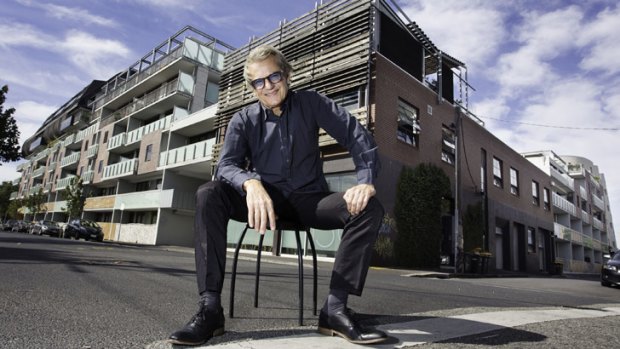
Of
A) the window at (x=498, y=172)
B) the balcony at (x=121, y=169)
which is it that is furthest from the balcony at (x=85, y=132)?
the window at (x=498, y=172)

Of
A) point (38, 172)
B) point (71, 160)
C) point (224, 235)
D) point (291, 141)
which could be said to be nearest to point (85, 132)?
point (71, 160)

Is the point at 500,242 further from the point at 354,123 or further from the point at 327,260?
the point at 354,123

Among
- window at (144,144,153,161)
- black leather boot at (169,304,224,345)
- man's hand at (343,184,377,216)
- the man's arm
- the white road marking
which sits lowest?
the white road marking

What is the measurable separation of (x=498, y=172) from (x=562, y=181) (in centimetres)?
1807

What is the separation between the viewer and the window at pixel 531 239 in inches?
1007

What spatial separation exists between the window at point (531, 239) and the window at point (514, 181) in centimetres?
312

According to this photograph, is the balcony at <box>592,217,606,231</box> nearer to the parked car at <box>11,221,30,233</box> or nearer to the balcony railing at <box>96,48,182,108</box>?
the balcony railing at <box>96,48,182,108</box>

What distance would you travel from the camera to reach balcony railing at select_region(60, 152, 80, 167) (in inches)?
1630

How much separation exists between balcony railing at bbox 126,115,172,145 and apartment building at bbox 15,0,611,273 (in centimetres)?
17

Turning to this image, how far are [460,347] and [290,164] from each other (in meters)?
1.32

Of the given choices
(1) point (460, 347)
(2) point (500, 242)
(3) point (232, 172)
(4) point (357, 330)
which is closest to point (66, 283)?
(3) point (232, 172)

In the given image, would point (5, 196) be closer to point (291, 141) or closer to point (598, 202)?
point (291, 141)

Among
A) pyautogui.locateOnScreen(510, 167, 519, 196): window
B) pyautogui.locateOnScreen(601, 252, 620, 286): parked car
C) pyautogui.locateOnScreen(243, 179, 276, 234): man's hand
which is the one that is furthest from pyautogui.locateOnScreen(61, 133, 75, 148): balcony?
pyautogui.locateOnScreen(243, 179, 276, 234): man's hand

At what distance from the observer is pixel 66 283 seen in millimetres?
3510
